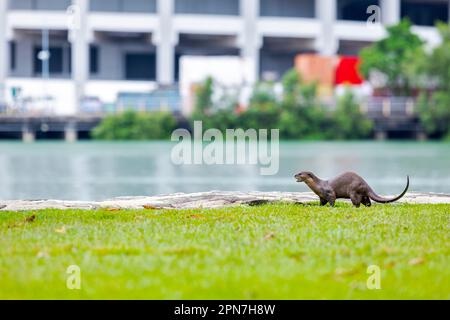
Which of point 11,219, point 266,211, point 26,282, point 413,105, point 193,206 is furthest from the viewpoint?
point 413,105

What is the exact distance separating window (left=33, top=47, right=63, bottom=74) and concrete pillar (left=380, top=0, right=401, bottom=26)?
2298 cm

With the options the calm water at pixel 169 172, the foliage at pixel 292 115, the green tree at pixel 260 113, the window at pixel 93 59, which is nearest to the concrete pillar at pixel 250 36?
the foliage at pixel 292 115

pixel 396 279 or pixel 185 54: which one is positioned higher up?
pixel 185 54

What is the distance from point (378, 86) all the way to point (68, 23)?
20.2 meters

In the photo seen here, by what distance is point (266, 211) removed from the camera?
10883mm

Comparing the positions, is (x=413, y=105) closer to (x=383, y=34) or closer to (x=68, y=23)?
(x=383, y=34)

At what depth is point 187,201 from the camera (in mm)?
12828

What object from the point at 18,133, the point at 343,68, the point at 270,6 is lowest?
the point at 18,133

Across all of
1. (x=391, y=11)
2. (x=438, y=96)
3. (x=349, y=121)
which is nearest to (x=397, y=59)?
(x=349, y=121)

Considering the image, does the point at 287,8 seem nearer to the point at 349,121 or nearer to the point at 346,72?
the point at 346,72

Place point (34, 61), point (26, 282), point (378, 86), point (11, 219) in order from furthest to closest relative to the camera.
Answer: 1. point (34, 61)
2. point (378, 86)
3. point (11, 219)
4. point (26, 282)

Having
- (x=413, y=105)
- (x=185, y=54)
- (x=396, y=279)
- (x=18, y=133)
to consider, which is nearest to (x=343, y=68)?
(x=413, y=105)

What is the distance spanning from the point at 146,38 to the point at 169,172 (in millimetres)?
40820

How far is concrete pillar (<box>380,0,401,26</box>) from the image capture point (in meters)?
67.9
